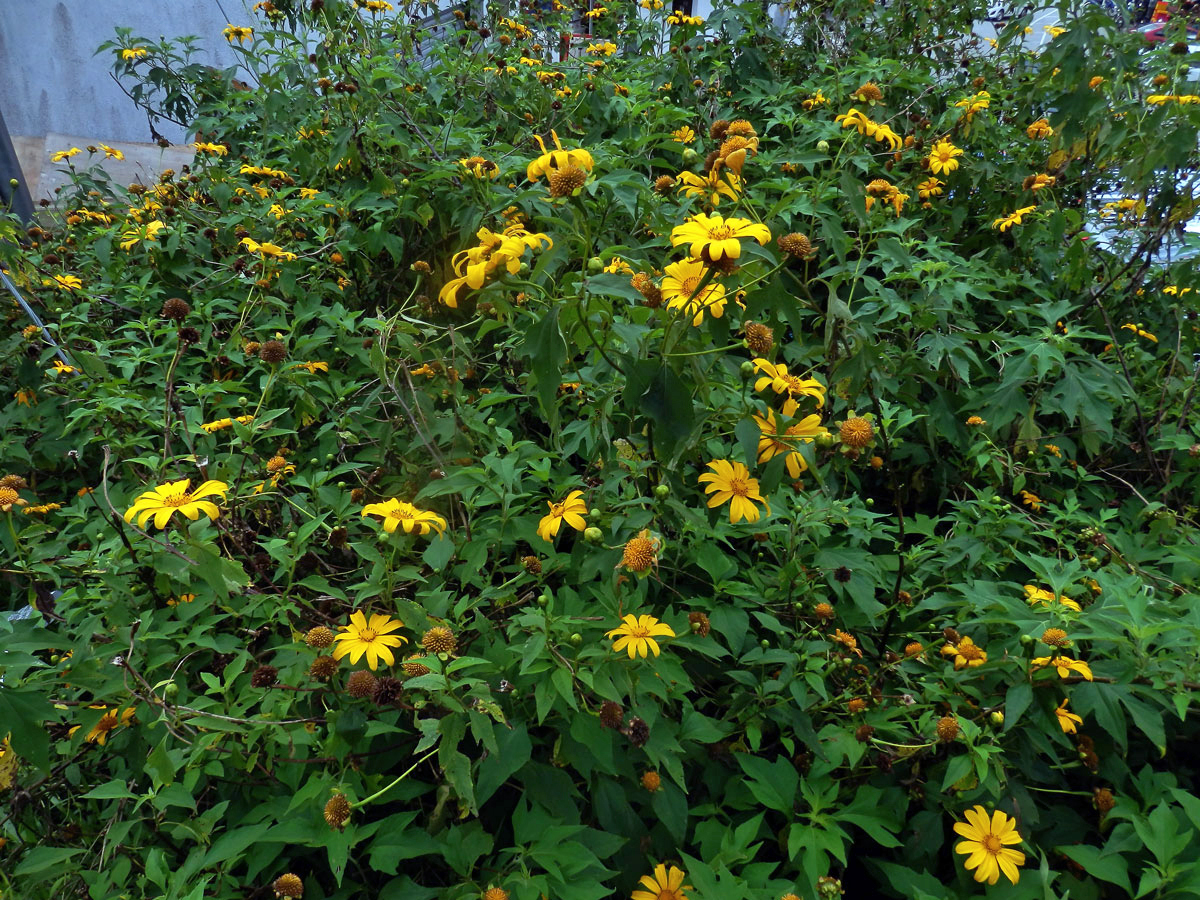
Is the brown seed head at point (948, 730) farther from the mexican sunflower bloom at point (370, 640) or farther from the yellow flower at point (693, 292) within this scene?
the mexican sunflower bloom at point (370, 640)

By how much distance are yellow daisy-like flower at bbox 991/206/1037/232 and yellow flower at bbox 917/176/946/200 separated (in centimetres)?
26

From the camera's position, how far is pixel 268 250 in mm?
2445

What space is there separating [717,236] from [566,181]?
33cm

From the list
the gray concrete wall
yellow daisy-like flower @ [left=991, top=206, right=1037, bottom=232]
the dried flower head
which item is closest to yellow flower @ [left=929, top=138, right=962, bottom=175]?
yellow daisy-like flower @ [left=991, top=206, right=1037, bottom=232]

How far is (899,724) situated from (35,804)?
1.76 m

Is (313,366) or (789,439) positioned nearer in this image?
(789,439)

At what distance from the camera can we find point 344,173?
10.6 ft

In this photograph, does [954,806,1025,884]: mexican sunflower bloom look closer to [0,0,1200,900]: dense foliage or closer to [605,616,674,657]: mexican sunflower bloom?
[0,0,1200,900]: dense foliage

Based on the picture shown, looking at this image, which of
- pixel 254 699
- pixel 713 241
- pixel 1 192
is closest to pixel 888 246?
pixel 713 241

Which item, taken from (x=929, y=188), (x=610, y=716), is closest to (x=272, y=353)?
(x=610, y=716)

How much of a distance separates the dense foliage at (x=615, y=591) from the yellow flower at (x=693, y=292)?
0.02m

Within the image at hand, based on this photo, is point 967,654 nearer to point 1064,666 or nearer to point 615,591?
point 1064,666

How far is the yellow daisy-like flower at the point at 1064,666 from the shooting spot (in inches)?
55.3

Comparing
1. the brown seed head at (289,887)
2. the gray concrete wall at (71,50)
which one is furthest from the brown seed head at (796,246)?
the gray concrete wall at (71,50)
